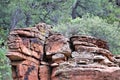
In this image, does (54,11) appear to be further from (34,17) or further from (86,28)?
(86,28)

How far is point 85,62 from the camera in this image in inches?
484

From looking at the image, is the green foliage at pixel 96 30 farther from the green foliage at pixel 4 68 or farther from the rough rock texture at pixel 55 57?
the rough rock texture at pixel 55 57

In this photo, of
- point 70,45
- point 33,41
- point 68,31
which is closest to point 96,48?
point 70,45

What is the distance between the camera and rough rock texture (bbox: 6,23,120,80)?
1191 centimetres

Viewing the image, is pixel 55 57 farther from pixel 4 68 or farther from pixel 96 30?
pixel 96 30

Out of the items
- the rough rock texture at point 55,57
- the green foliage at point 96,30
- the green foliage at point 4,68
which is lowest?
the green foliage at point 4,68

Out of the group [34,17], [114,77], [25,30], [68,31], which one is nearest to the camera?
[114,77]

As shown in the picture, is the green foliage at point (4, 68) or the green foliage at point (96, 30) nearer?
the green foliage at point (4, 68)

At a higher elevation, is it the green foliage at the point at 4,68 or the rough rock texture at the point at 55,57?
the rough rock texture at the point at 55,57

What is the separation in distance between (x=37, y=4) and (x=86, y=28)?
45.9 ft

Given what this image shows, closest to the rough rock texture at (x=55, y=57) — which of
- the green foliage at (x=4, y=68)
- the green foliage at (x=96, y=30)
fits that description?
the green foliage at (x=4, y=68)

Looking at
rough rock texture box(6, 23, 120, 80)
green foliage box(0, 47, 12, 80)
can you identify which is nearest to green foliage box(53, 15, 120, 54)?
green foliage box(0, 47, 12, 80)

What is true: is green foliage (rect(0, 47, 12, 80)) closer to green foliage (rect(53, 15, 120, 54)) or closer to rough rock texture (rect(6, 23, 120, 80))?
green foliage (rect(53, 15, 120, 54))

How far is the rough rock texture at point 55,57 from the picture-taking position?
1191 cm
